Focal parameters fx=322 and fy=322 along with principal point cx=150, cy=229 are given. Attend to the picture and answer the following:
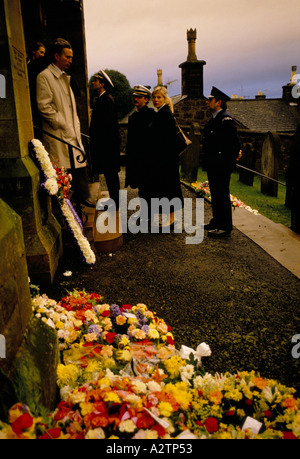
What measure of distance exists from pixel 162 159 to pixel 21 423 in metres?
4.54

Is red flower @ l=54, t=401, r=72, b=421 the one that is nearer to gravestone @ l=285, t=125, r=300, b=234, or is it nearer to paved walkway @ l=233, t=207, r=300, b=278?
paved walkway @ l=233, t=207, r=300, b=278

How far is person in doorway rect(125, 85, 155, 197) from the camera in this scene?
528cm

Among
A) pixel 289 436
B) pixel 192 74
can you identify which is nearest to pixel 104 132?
pixel 289 436

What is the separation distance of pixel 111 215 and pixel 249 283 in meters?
2.76

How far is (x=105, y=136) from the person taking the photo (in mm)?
5402

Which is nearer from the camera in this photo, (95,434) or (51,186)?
(95,434)

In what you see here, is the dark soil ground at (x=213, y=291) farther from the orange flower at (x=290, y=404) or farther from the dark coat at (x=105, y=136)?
the dark coat at (x=105, y=136)

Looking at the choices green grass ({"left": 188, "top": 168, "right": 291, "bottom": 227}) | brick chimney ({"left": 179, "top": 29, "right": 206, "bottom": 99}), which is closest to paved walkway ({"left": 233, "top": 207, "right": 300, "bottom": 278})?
green grass ({"left": 188, "top": 168, "right": 291, "bottom": 227})

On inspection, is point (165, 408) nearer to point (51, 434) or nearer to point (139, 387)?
point (139, 387)

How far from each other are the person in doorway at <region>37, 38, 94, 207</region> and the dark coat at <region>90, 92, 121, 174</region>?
775 millimetres

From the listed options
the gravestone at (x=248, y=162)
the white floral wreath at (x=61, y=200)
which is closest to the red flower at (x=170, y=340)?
the white floral wreath at (x=61, y=200)

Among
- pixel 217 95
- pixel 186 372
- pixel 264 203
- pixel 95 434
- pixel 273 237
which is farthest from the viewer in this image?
pixel 264 203
